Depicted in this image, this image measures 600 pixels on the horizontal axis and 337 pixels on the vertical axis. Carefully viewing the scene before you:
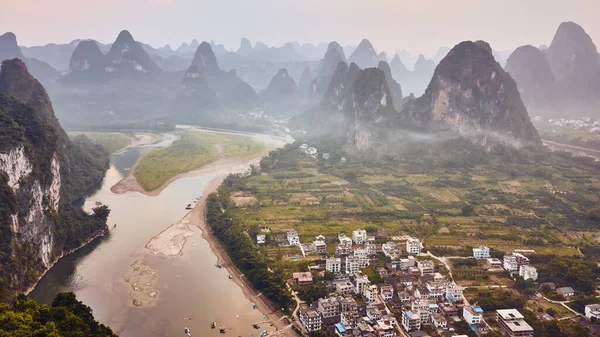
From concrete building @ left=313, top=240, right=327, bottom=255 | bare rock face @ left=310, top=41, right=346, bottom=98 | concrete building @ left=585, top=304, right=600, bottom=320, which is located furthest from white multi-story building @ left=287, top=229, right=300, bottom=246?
bare rock face @ left=310, top=41, right=346, bottom=98

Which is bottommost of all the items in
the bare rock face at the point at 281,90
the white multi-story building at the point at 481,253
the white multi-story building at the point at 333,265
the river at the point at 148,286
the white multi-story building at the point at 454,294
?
the river at the point at 148,286

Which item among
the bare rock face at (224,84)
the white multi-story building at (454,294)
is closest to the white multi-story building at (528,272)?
the white multi-story building at (454,294)

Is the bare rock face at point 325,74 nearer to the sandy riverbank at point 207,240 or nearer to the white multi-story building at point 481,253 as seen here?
the sandy riverbank at point 207,240

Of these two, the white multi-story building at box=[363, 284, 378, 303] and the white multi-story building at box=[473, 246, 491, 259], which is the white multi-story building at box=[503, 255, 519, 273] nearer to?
the white multi-story building at box=[473, 246, 491, 259]

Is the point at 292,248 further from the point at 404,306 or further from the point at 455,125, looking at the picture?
the point at 455,125

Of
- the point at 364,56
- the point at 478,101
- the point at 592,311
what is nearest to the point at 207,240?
the point at 592,311

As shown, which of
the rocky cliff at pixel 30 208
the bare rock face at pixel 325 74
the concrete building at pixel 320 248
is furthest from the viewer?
the bare rock face at pixel 325 74

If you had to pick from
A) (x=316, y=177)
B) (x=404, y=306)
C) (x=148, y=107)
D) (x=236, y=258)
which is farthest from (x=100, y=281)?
(x=148, y=107)

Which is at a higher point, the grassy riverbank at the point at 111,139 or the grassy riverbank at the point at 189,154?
the grassy riverbank at the point at 189,154
